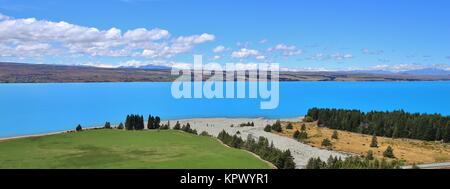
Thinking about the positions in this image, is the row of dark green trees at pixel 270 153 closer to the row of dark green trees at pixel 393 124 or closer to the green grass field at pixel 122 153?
the green grass field at pixel 122 153

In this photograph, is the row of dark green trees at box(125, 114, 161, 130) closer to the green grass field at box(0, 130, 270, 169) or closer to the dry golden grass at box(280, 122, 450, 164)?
the green grass field at box(0, 130, 270, 169)

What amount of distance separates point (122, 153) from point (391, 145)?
42.9 metres

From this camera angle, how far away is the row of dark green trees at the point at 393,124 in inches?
3063

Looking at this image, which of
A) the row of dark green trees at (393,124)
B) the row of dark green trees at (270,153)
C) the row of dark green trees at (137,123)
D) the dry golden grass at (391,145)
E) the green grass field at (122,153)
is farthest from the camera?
the row of dark green trees at (393,124)

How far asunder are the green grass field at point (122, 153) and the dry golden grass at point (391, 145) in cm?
2203

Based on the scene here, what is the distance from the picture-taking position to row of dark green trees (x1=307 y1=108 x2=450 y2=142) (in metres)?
77.8

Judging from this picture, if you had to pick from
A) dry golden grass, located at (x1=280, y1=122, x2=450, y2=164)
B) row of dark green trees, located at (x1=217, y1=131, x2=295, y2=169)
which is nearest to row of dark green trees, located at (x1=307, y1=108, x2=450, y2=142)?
dry golden grass, located at (x1=280, y1=122, x2=450, y2=164)

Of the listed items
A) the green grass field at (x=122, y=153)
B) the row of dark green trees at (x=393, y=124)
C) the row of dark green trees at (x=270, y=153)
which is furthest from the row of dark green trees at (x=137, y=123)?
the row of dark green trees at (x=393, y=124)

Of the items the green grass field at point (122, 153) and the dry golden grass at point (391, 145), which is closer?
the green grass field at point (122, 153)
